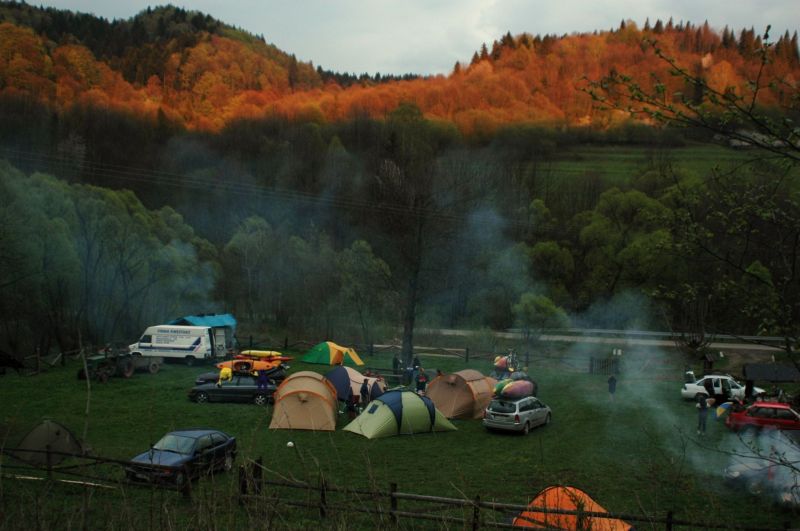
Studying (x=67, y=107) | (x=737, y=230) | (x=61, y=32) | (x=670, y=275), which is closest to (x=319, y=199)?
(x=67, y=107)

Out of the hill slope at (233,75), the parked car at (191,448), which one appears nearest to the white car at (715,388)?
the parked car at (191,448)

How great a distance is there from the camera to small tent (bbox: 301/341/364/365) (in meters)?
25.9

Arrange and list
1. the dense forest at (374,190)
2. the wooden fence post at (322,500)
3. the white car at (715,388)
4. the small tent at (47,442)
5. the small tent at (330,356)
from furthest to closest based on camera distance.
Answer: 1. the small tent at (330,356)
2. the white car at (715,388)
3. the small tent at (47,442)
4. the dense forest at (374,190)
5. the wooden fence post at (322,500)

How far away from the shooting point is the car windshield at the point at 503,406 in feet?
51.6

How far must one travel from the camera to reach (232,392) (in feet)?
60.2

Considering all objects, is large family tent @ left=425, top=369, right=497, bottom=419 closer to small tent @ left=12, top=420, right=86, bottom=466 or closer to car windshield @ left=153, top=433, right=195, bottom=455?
car windshield @ left=153, top=433, right=195, bottom=455

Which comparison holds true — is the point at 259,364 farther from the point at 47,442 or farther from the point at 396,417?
the point at 47,442

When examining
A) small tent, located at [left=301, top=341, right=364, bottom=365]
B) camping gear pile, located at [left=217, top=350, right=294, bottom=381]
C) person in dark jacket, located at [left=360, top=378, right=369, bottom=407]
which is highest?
person in dark jacket, located at [left=360, top=378, right=369, bottom=407]

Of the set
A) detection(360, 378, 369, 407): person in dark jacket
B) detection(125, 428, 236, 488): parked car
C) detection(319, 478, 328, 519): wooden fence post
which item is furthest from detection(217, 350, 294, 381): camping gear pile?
detection(319, 478, 328, 519): wooden fence post

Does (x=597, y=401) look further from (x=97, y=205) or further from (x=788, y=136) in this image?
(x=97, y=205)

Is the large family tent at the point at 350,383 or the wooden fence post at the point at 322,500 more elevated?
the wooden fence post at the point at 322,500

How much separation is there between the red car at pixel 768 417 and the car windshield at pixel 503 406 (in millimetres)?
5009

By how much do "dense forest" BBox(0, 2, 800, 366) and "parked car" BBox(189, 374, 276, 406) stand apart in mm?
7776

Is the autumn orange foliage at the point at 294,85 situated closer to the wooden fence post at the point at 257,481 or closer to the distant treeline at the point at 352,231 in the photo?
the distant treeline at the point at 352,231
